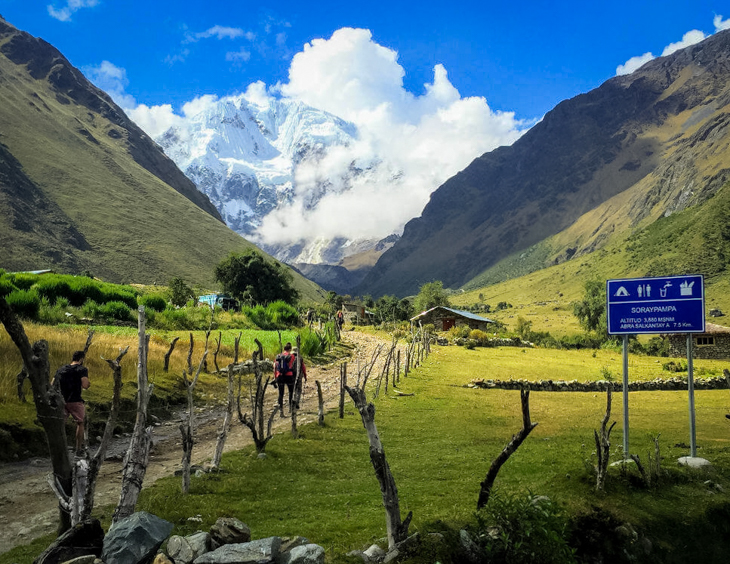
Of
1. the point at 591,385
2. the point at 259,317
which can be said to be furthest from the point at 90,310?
the point at 591,385

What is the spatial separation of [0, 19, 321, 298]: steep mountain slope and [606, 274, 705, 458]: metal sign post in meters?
99.4

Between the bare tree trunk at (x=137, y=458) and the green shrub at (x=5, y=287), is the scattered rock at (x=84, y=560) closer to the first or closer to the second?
the bare tree trunk at (x=137, y=458)

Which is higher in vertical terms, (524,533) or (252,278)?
(252,278)

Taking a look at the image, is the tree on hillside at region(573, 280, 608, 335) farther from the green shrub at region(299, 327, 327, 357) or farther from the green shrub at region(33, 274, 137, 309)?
the green shrub at region(33, 274, 137, 309)

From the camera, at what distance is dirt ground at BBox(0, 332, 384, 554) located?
25.3 feet

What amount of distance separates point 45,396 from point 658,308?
1196 centimetres

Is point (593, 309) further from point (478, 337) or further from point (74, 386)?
point (74, 386)

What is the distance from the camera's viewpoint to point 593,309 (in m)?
70.6

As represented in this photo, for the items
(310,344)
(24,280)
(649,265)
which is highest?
(649,265)

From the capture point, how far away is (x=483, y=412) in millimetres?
18750

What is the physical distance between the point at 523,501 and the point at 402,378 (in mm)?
20333

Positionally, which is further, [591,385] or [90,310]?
[90,310]

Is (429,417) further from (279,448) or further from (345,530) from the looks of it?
(345,530)

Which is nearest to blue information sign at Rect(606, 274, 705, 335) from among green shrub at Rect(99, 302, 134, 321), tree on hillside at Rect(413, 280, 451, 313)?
green shrub at Rect(99, 302, 134, 321)
